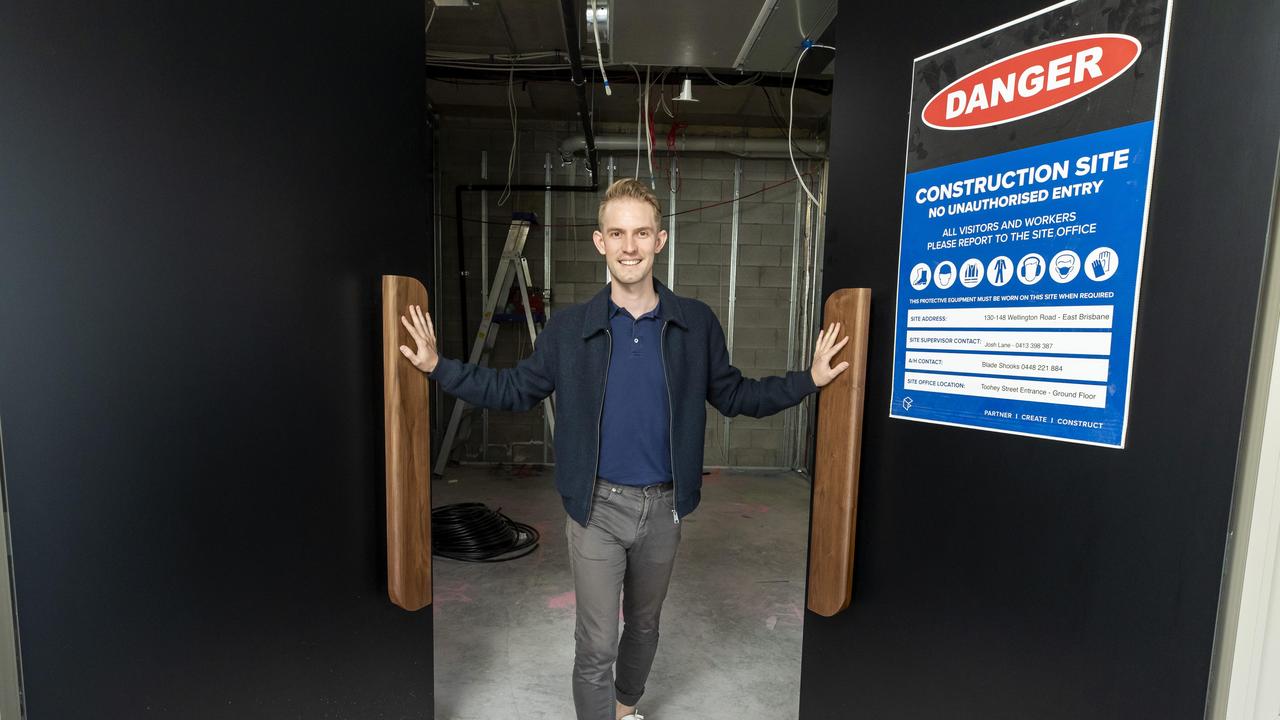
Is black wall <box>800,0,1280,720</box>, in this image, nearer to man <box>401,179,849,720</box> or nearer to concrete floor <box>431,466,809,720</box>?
man <box>401,179,849,720</box>

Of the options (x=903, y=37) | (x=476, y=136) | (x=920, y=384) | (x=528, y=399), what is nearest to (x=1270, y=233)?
(x=920, y=384)

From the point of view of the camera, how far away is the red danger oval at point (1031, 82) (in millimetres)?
979

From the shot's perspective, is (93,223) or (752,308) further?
(752,308)

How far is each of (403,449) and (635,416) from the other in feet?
1.85

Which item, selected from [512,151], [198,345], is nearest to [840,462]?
[198,345]

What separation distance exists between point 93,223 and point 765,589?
9.31 ft

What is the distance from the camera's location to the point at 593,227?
496cm

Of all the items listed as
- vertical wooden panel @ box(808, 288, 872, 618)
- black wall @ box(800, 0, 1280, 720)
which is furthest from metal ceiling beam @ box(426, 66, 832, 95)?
vertical wooden panel @ box(808, 288, 872, 618)

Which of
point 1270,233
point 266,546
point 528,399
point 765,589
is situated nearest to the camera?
point 1270,233

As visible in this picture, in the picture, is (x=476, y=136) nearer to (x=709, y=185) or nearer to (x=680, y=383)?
(x=709, y=185)

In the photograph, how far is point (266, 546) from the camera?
124 cm

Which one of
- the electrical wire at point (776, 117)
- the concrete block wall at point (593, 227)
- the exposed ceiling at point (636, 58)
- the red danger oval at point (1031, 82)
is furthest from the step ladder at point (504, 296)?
the red danger oval at point (1031, 82)

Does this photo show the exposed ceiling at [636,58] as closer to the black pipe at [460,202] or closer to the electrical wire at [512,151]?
the electrical wire at [512,151]

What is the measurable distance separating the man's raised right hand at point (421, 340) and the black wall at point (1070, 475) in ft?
3.26
